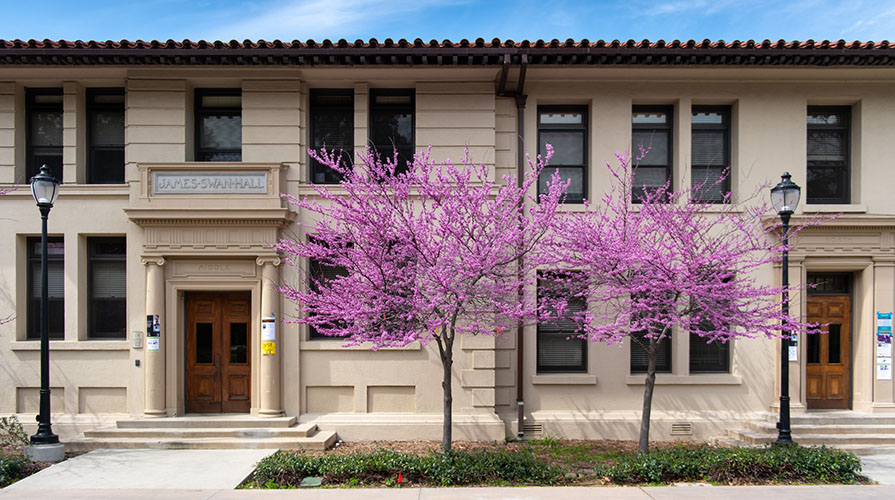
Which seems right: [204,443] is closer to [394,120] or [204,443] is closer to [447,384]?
[447,384]

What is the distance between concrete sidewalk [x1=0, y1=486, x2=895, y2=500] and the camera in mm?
6809

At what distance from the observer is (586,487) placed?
7262 mm

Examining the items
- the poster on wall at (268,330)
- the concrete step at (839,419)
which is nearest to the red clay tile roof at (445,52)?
the poster on wall at (268,330)

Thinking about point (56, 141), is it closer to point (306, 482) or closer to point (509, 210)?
point (306, 482)

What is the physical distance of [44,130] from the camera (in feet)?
34.0

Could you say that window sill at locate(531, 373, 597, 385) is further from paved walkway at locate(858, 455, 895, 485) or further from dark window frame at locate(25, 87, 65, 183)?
dark window frame at locate(25, 87, 65, 183)

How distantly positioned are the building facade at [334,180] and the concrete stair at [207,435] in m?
0.37

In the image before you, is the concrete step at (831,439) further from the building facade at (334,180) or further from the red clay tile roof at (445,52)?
the red clay tile roof at (445,52)

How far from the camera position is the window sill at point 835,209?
9.95 meters

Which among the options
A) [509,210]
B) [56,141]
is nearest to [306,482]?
[509,210]

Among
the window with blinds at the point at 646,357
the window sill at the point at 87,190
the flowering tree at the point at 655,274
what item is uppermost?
the window sill at the point at 87,190

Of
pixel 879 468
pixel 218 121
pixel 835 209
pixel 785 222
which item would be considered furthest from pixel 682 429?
pixel 218 121

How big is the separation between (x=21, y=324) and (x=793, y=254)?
1403cm

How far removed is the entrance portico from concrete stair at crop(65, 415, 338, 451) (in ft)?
0.93
